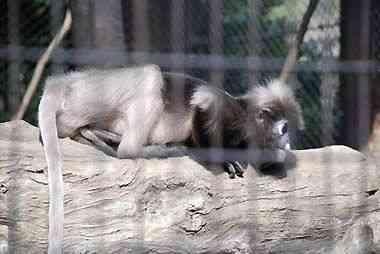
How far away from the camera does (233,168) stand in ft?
5.82

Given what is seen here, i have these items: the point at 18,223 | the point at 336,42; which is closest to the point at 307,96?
the point at 336,42

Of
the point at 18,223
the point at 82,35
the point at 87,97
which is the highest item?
the point at 82,35

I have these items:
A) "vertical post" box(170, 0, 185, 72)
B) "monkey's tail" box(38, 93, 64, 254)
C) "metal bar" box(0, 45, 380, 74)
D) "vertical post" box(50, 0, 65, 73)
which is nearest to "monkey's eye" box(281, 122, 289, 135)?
"metal bar" box(0, 45, 380, 74)

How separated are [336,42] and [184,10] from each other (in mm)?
→ 846

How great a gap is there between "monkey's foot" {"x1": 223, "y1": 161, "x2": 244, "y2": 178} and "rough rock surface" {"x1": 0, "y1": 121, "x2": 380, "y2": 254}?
0.02 m

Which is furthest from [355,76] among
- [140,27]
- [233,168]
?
[233,168]

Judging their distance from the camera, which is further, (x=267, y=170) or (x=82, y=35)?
(x=82, y=35)

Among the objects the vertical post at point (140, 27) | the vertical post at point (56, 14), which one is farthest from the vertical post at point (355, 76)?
the vertical post at point (56, 14)

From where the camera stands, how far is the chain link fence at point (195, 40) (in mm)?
2229

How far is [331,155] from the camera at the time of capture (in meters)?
1.92

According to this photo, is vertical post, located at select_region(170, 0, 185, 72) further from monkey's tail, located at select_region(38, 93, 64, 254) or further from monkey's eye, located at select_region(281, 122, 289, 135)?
monkey's tail, located at select_region(38, 93, 64, 254)

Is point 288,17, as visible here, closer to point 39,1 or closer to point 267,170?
point 39,1

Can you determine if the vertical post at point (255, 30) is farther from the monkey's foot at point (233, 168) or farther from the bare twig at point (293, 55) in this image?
the monkey's foot at point (233, 168)

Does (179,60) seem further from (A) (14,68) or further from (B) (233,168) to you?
(A) (14,68)
